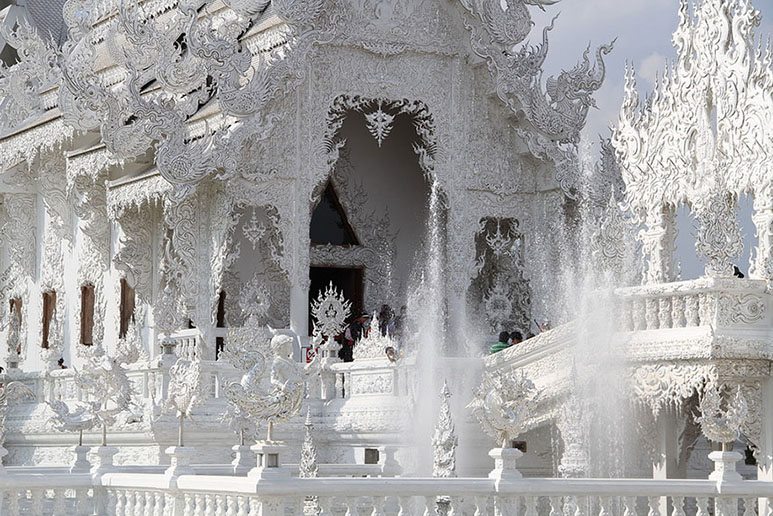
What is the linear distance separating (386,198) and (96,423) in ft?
37.0

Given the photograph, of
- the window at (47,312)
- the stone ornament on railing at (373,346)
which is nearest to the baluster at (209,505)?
the stone ornament on railing at (373,346)

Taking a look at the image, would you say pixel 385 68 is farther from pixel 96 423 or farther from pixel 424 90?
pixel 96 423

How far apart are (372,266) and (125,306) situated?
365 cm

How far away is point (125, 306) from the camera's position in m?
28.8

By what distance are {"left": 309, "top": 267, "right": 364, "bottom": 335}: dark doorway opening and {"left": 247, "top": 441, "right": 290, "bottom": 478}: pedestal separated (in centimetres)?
1379

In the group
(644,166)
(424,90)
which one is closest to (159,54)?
(424,90)

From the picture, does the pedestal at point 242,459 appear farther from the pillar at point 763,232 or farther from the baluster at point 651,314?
the pillar at point 763,232

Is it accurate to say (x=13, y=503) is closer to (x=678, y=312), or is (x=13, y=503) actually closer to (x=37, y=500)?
(x=37, y=500)

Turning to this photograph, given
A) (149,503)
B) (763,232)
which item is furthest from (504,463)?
(763,232)

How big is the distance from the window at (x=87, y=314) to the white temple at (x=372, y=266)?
0.25 ft

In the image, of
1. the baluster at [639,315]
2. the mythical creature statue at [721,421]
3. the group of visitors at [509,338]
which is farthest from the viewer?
the group of visitors at [509,338]

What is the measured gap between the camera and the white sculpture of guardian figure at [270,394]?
15.2 metres

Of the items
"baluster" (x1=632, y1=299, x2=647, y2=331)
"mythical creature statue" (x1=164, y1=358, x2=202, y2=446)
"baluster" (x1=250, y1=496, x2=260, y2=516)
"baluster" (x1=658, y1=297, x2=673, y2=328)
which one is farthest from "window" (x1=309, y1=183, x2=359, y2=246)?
"baluster" (x1=250, y1=496, x2=260, y2=516)

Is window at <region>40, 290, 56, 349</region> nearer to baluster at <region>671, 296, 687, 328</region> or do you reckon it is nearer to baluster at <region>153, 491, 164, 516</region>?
baluster at <region>671, 296, 687, 328</region>
